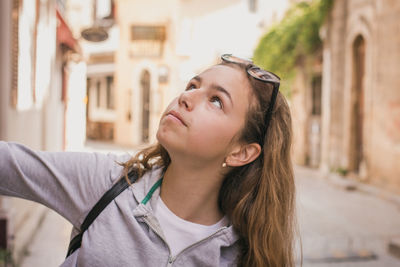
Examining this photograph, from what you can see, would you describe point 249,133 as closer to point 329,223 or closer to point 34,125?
point 34,125

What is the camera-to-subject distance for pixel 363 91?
10969 mm

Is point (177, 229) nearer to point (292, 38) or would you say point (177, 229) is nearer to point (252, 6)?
point (292, 38)

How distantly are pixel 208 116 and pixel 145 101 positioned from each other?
2134 cm

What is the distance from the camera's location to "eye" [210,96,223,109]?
1.66m

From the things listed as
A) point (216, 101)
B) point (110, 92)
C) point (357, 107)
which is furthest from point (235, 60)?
point (110, 92)

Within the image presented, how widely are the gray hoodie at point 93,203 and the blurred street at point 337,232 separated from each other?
3336 mm

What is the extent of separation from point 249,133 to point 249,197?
28 centimetres

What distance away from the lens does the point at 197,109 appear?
5.32 feet

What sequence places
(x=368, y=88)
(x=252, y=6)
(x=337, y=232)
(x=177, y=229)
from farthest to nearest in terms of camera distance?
(x=252, y=6) < (x=368, y=88) < (x=337, y=232) < (x=177, y=229)

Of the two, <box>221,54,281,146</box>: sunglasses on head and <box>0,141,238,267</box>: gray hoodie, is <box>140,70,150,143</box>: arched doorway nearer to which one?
<box>221,54,281,146</box>: sunglasses on head

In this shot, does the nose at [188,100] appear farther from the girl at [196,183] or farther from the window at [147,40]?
the window at [147,40]

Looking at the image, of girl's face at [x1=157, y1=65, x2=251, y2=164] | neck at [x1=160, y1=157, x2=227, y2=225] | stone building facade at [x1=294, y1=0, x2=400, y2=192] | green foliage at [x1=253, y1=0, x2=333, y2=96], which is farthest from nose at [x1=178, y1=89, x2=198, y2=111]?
green foliage at [x1=253, y1=0, x2=333, y2=96]

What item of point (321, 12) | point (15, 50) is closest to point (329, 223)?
point (15, 50)

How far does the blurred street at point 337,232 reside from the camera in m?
5.06
